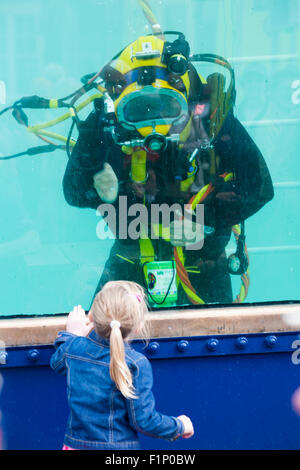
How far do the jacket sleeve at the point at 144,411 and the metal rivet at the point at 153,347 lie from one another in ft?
1.34

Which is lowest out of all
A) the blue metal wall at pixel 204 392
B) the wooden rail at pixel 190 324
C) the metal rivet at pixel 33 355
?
the blue metal wall at pixel 204 392

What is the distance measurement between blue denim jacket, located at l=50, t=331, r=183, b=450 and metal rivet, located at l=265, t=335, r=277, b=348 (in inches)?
22.4

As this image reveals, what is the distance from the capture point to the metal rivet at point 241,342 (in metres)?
1.73

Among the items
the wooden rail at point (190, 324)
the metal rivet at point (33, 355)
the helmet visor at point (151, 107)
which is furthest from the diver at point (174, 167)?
the metal rivet at point (33, 355)

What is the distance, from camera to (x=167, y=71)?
5.89 ft

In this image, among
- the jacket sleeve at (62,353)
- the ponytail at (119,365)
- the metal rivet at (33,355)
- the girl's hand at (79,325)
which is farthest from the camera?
the metal rivet at (33,355)

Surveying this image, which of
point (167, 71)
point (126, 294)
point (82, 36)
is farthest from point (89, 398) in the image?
point (82, 36)

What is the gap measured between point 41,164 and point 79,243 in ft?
1.15

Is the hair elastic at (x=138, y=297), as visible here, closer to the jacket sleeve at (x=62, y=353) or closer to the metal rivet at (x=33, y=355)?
the jacket sleeve at (x=62, y=353)

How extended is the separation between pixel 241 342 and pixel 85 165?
916 millimetres

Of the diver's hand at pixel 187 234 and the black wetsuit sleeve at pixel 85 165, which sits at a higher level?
the black wetsuit sleeve at pixel 85 165

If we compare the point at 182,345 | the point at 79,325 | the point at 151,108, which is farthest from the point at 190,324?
the point at 151,108

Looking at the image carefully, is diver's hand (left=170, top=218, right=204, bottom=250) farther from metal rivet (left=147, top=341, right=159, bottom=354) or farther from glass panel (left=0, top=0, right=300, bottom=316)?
metal rivet (left=147, top=341, right=159, bottom=354)

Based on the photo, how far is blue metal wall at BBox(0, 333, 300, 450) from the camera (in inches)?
68.2
